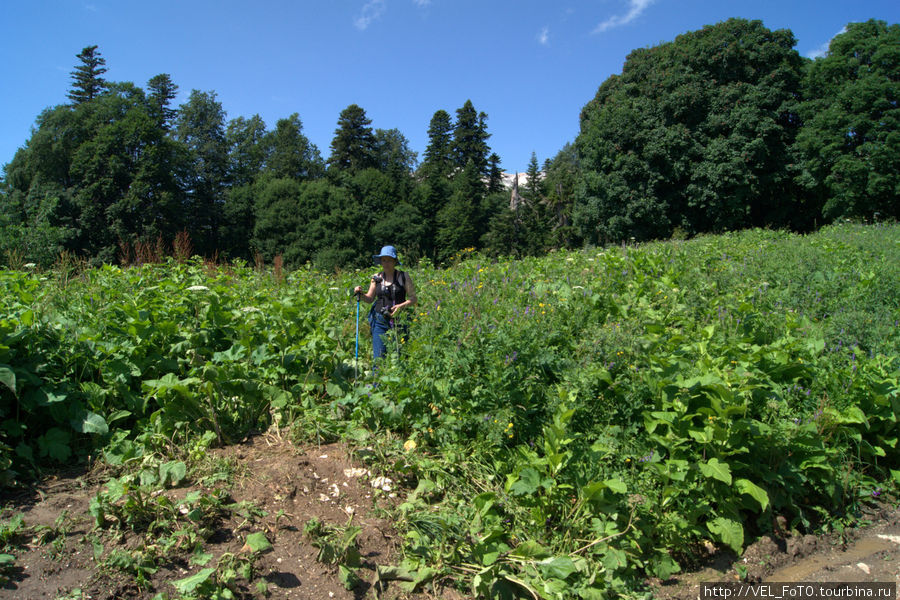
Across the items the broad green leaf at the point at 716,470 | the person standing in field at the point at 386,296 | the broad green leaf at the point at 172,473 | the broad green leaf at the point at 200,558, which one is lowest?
the broad green leaf at the point at 200,558

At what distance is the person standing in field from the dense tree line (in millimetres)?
4349

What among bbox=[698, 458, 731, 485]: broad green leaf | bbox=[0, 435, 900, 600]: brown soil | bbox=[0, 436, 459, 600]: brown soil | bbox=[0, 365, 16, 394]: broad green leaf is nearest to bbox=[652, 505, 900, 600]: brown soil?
bbox=[0, 435, 900, 600]: brown soil

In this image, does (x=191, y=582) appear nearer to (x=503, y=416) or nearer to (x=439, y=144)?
(x=503, y=416)

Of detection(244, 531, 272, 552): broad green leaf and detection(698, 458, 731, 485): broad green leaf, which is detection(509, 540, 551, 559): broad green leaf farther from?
detection(244, 531, 272, 552): broad green leaf

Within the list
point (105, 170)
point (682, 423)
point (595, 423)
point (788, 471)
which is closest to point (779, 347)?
point (788, 471)

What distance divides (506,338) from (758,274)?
5363mm

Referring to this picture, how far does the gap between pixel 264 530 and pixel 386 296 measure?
279 centimetres

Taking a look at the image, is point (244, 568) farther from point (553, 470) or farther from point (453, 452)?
point (553, 470)

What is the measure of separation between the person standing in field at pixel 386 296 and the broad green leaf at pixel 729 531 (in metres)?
3.27

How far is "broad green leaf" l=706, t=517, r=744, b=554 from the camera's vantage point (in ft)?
11.2

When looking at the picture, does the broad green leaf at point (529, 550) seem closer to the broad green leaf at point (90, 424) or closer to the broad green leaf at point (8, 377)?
the broad green leaf at point (90, 424)

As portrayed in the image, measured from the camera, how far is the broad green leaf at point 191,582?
271 cm

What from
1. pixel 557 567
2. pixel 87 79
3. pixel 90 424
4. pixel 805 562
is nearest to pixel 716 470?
pixel 805 562

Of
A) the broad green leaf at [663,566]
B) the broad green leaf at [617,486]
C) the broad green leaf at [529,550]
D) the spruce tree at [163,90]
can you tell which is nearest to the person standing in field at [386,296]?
the broad green leaf at [529,550]
